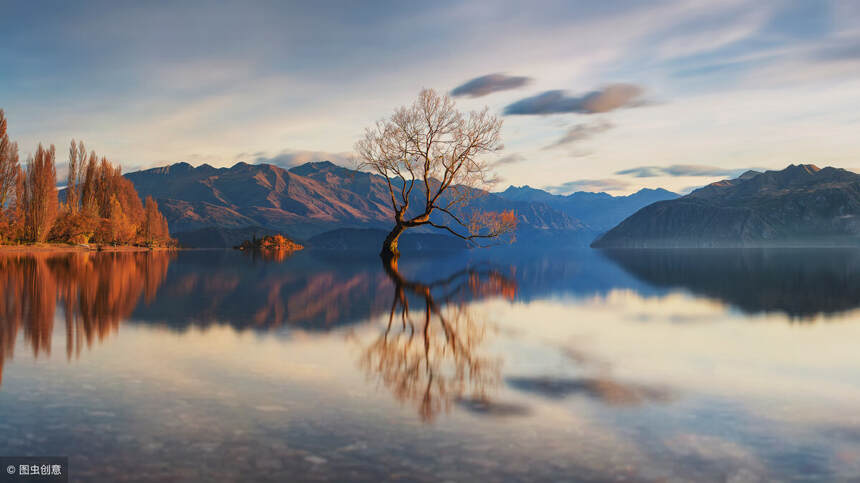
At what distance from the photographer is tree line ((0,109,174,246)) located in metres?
85.8

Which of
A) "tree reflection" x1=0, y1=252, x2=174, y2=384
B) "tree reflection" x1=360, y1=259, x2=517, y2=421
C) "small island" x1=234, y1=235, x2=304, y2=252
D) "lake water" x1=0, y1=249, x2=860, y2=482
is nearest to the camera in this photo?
"lake water" x1=0, y1=249, x2=860, y2=482

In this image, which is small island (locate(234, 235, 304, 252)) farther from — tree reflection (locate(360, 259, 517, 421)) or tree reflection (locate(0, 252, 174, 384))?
tree reflection (locate(360, 259, 517, 421))

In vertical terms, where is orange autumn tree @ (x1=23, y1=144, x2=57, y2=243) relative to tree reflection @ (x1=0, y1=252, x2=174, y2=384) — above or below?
above

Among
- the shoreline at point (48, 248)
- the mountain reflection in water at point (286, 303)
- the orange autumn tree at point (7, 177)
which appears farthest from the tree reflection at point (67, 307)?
the orange autumn tree at point (7, 177)

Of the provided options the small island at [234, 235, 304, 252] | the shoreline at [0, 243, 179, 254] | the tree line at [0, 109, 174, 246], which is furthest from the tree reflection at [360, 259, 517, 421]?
the small island at [234, 235, 304, 252]

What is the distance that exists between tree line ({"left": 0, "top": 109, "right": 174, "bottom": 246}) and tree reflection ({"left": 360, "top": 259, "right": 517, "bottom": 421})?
91810 millimetres

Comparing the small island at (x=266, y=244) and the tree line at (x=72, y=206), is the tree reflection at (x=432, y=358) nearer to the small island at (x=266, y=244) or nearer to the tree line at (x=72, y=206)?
the tree line at (x=72, y=206)

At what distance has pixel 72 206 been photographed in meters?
102

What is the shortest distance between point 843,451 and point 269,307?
49.5 ft

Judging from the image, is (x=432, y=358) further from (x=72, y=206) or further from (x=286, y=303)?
(x=72, y=206)

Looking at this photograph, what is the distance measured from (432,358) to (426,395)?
2420 mm

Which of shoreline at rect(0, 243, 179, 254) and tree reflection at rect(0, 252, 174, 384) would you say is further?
shoreline at rect(0, 243, 179, 254)

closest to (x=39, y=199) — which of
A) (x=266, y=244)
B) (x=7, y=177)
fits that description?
(x=7, y=177)

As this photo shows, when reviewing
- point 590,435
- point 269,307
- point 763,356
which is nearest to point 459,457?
point 590,435
